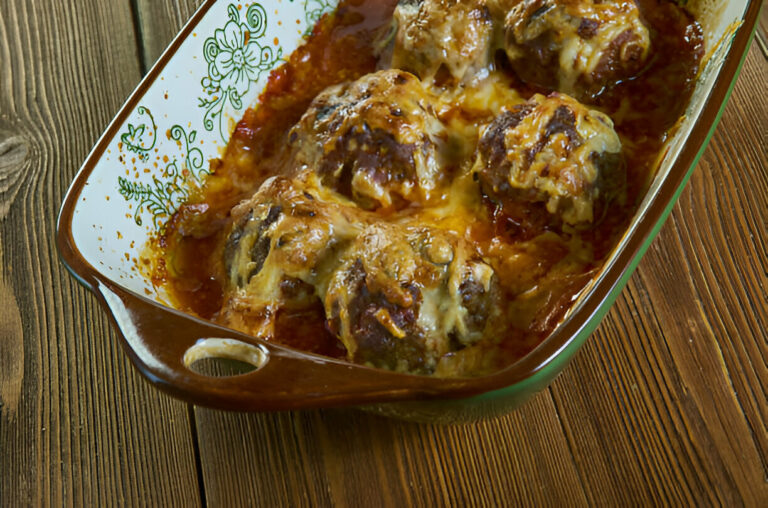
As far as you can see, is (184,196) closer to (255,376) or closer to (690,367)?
(255,376)

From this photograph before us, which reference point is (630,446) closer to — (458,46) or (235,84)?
(458,46)

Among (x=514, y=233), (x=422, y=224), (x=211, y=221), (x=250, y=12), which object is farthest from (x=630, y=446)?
(x=250, y=12)

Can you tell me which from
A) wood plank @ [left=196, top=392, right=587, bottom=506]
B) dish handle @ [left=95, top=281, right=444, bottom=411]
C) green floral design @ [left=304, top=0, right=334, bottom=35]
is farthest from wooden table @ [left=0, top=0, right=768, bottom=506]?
green floral design @ [left=304, top=0, right=334, bottom=35]

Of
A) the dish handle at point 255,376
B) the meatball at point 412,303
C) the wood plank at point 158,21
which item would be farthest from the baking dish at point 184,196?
the wood plank at point 158,21

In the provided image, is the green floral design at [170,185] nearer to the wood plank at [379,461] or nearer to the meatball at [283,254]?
the meatball at [283,254]

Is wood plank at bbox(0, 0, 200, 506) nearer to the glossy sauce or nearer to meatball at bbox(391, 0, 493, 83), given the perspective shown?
the glossy sauce
